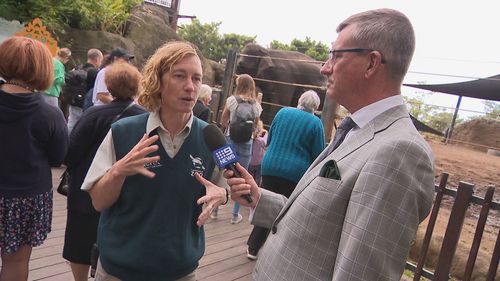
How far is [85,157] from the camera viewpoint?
2279 millimetres

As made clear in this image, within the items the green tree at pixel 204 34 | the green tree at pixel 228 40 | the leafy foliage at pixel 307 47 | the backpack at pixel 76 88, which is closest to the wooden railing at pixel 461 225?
the backpack at pixel 76 88

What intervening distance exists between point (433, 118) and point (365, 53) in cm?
496

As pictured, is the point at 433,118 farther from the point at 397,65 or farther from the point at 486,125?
the point at 397,65

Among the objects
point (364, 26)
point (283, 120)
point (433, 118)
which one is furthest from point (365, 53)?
point (433, 118)

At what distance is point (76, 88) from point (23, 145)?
11.9 feet

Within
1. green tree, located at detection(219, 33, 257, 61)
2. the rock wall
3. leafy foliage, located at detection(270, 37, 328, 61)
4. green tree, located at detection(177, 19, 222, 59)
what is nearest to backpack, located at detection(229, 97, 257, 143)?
the rock wall

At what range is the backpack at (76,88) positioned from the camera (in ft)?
17.3

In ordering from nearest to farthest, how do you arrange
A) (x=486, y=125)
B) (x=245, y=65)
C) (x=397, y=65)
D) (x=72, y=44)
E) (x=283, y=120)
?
1. (x=397, y=65)
2. (x=283, y=120)
3. (x=486, y=125)
4. (x=72, y=44)
5. (x=245, y=65)

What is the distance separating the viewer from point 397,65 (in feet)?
3.66

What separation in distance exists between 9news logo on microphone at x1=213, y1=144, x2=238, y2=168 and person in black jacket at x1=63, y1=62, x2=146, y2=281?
42.5 inches

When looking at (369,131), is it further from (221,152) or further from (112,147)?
(112,147)

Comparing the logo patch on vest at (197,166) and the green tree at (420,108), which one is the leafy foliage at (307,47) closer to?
the green tree at (420,108)

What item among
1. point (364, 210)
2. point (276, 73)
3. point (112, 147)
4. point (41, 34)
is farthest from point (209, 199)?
point (276, 73)

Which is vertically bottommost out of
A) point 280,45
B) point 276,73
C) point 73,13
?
point 276,73
